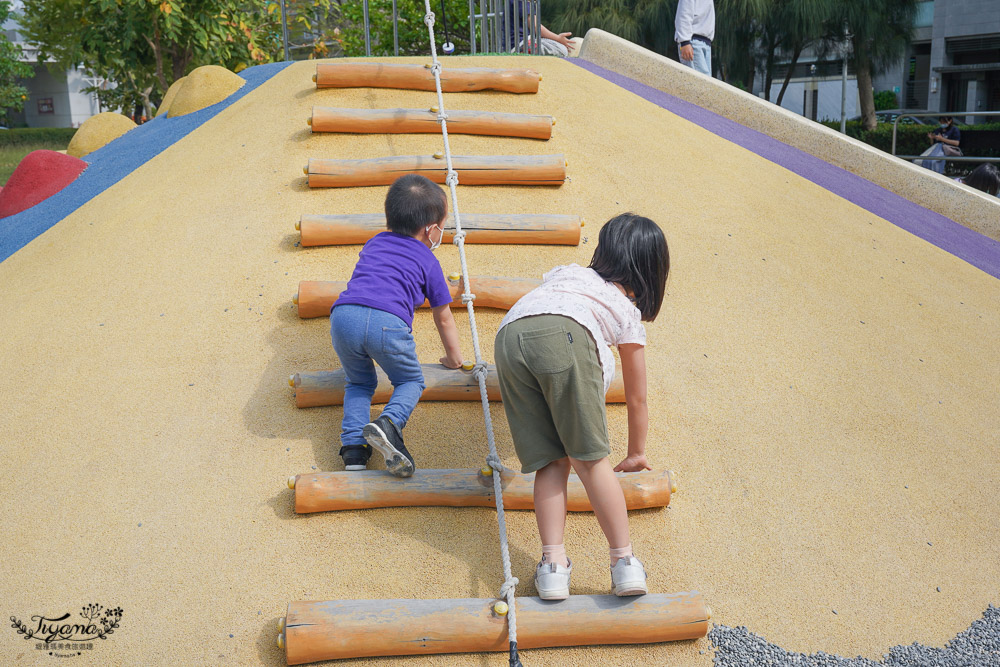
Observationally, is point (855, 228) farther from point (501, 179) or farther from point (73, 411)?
point (73, 411)

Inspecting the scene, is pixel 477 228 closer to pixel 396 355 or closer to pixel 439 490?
pixel 396 355

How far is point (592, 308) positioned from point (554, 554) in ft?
2.59

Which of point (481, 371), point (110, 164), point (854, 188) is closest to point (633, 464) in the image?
point (481, 371)

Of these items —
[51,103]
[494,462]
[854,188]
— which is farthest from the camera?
[51,103]

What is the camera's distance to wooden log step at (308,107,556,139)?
16.5 ft

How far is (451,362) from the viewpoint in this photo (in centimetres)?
337

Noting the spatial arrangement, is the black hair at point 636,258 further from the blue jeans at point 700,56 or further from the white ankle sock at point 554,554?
the blue jeans at point 700,56

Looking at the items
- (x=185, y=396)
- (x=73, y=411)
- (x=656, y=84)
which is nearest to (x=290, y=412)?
(x=185, y=396)

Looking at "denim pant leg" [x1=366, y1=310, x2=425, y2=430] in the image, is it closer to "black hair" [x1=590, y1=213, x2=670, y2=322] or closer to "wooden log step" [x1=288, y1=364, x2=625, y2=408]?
"wooden log step" [x1=288, y1=364, x2=625, y2=408]

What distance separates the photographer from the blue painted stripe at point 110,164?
526 centimetres

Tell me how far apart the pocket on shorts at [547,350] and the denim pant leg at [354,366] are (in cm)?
73

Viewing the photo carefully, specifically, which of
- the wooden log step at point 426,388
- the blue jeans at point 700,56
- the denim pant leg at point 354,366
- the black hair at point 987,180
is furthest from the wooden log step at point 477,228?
the black hair at point 987,180

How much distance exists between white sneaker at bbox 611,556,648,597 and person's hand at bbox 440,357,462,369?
3.71 ft

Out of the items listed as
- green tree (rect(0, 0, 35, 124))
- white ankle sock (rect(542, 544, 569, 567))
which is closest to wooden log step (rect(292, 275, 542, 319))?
white ankle sock (rect(542, 544, 569, 567))
